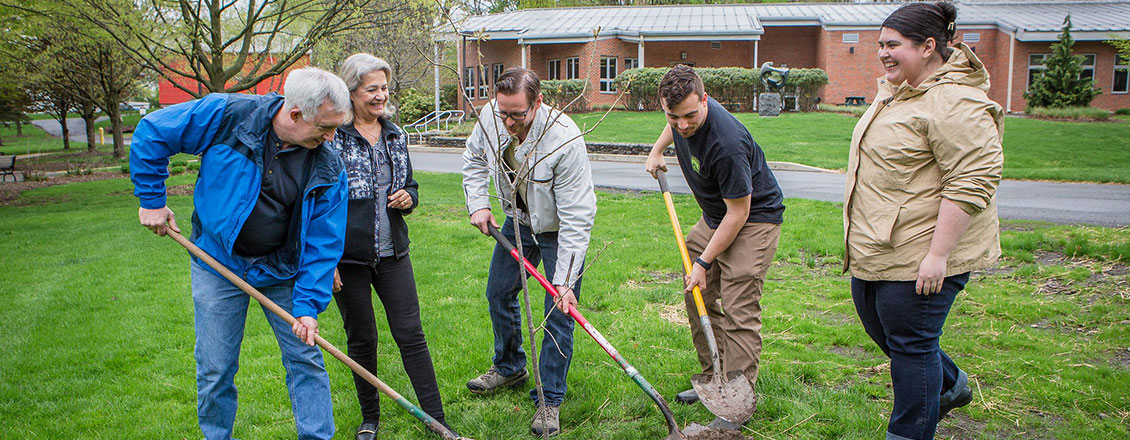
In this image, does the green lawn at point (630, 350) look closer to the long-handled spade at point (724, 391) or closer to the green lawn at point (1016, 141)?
the long-handled spade at point (724, 391)

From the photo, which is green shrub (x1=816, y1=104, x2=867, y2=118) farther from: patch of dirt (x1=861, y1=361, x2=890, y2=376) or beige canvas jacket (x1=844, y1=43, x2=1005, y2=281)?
beige canvas jacket (x1=844, y1=43, x2=1005, y2=281)

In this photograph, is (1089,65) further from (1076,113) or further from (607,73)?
(607,73)

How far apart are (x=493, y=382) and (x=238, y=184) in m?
1.92

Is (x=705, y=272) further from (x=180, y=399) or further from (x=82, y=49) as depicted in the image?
(x=82, y=49)

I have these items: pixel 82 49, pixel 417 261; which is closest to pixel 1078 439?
pixel 417 261

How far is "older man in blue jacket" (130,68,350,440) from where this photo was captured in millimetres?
2934

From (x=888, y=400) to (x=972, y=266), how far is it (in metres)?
1.39

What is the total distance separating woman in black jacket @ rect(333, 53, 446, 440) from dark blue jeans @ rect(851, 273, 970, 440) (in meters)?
2.07

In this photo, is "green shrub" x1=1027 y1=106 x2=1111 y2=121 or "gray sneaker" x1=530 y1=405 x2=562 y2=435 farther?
"green shrub" x1=1027 y1=106 x2=1111 y2=121

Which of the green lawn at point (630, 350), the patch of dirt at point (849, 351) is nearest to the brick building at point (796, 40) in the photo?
the green lawn at point (630, 350)

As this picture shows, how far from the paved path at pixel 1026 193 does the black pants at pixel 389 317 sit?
819cm

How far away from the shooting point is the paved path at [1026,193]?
30.2 ft

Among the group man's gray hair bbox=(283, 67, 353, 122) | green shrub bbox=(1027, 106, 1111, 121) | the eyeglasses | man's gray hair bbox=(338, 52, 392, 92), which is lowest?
the eyeglasses

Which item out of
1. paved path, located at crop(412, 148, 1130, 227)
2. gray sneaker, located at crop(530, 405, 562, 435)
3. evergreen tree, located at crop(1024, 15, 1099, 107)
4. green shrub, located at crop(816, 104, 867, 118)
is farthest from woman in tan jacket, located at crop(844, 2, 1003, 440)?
evergreen tree, located at crop(1024, 15, 1099, 107)
